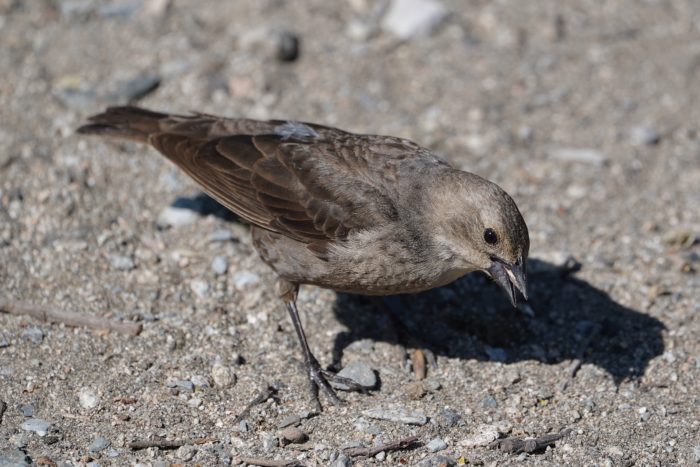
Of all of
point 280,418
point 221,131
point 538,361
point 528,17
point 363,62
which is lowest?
point 280,418

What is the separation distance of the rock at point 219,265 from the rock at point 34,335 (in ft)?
4.14

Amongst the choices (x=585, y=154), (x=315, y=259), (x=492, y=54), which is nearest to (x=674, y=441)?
(x=315, y=259)

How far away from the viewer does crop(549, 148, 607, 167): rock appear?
748 cm

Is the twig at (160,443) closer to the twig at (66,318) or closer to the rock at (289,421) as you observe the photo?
the rock at (289,421)

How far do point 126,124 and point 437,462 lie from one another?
332cm

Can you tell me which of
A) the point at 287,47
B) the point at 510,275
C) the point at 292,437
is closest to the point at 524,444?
the point at 510,275

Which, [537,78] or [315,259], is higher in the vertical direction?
[537,78]

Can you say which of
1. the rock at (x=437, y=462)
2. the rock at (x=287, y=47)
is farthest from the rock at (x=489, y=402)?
the rock at (x=287, y=47)

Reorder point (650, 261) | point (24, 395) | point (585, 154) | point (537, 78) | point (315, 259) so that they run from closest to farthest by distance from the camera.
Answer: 1. point (24, 395)
2. point (315, 259)
3. point (650, 261)
4. point (585, 154)
5. point (537, 78)

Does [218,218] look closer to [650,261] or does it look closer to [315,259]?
[315,259]

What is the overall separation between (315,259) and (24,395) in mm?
1867

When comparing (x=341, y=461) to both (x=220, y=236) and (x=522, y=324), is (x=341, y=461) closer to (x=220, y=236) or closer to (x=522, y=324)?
(x=522, y=324)

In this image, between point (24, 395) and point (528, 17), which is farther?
point (528, 17)

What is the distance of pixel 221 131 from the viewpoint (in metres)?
6.22
